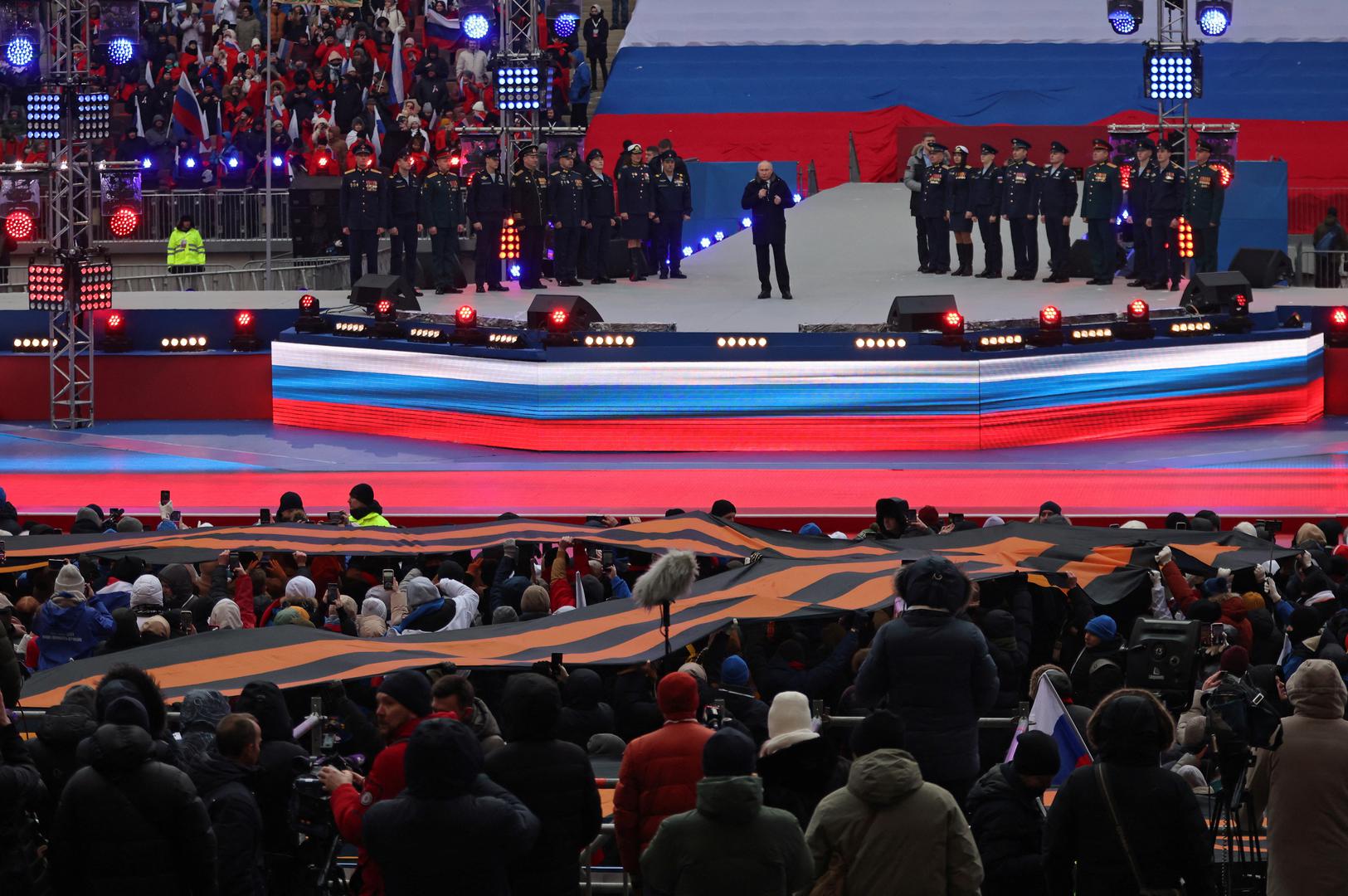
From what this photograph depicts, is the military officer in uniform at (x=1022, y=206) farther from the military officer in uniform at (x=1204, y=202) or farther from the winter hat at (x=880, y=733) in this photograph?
the winter hat at (x=880, y=733)

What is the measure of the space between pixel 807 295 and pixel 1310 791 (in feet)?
58.6

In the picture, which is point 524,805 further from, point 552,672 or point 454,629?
point 454,629

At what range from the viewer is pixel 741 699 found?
837 cm

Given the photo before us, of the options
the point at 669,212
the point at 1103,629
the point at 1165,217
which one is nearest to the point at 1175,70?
the point at 1165,217

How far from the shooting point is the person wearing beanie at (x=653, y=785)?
6.56 meters

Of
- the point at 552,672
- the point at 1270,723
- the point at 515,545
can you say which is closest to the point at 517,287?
the point at 515,545

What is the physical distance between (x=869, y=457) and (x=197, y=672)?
1183cm

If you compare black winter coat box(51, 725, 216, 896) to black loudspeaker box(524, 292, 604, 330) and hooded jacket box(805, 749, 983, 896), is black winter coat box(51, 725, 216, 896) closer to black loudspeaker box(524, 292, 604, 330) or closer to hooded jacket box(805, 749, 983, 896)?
hooded jacket box(805, 749, 983, 896)

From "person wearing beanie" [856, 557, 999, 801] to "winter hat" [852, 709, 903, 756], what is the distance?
1.29 meters

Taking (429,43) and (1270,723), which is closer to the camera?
(1270,723)

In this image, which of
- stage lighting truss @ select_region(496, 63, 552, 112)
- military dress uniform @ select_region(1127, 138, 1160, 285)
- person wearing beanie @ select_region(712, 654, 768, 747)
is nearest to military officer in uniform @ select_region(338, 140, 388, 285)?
stage lighting truss @ select_region(496, 63, 552, 112)

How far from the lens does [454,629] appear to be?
10.0m

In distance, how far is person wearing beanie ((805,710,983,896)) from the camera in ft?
19.8

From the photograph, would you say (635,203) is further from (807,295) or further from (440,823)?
(440,823)
